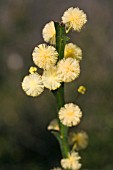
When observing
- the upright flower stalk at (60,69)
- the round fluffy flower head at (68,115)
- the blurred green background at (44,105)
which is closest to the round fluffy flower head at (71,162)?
the upright flower stalk at (60,69)

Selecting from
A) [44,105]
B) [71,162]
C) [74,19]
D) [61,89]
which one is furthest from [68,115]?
[44,105]

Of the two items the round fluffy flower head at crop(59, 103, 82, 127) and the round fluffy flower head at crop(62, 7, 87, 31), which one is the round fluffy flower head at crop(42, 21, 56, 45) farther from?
the round fluffy flower head at crop(59, 103, 82, 127)

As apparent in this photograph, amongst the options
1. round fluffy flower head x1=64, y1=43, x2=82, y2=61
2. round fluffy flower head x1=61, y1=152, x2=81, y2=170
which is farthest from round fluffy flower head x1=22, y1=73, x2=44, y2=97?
round fluffy flower head x1=61, y1=152, x2=81, y2=170

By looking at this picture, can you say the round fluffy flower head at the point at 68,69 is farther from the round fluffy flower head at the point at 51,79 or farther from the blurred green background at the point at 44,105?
the blurred green background at the point at 44,105

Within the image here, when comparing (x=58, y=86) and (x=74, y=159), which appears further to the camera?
(x=74, y=159)

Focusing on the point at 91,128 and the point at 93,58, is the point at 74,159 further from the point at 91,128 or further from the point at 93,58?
the point at 93,58

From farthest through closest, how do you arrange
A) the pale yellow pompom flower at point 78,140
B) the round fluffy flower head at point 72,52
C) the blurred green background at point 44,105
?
1. the blurred green background at point 44,105
2. the pale yellow pompom flower at point 78,140
3. the round fluffy flower head at point 72,52

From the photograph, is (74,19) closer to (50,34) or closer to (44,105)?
(50,34)

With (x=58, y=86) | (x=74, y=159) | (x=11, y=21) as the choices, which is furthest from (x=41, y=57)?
(x=11, y=21)
